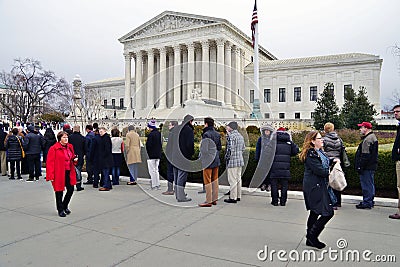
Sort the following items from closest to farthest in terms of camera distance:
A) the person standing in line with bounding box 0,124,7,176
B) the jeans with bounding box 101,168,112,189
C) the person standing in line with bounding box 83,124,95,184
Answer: the jeans with bounding box 101,168,112,189 → the person standing in line with bounding box 83,124,95,184 → the person standing in line with bounding box 0,124,7,176

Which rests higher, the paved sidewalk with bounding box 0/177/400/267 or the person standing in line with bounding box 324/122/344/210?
the person standing in line with bounding box 324/122/344/210

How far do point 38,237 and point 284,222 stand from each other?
4458mm

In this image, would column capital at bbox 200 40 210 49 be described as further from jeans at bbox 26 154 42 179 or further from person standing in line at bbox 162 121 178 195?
person standing in line at bbox 162 121 178 195

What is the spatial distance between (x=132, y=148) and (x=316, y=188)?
261 inches

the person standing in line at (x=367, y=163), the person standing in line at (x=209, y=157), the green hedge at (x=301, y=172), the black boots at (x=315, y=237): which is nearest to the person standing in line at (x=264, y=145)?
the green hedge at (x=301, y=172)

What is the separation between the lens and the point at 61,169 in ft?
21.4

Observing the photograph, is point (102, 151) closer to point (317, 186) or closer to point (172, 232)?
point (172, 232)

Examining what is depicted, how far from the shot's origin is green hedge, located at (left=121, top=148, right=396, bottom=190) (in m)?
8.16

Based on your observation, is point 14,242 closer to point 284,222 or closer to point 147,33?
point 284,222

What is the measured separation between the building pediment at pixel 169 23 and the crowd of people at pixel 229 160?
46.1 meters

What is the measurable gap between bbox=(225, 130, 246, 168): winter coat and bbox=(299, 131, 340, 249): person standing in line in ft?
9.30

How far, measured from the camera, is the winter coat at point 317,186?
4.55 metres

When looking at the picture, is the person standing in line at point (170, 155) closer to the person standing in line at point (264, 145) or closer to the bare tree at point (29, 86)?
the person standing in line at point (264, 145)

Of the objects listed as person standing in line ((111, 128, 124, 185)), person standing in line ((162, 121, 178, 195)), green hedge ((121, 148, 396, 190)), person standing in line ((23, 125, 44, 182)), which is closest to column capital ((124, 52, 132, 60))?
person standing in line ((23, 125, 44, 182))
